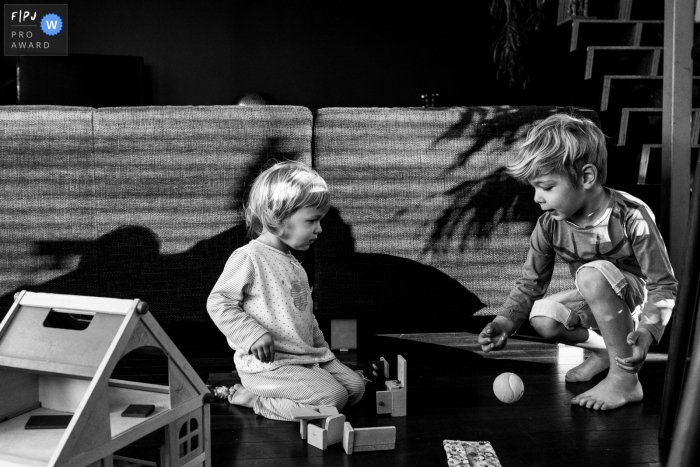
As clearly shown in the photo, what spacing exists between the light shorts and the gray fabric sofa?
33 centimetres

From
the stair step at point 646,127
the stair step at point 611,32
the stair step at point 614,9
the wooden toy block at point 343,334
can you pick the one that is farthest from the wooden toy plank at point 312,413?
the stair step at point 614,9

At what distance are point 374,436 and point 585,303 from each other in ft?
2.69

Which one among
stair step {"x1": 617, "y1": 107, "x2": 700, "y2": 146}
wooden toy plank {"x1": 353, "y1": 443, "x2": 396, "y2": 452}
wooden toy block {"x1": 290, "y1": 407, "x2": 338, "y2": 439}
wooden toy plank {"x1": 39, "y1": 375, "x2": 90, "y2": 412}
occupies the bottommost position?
wooden toy plank {"x1": 353, "y1": 443, "x2": 396, "y2": 452}

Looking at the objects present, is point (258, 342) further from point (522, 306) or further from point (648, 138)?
point (648, 138)

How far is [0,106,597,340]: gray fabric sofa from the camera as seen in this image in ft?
7.07

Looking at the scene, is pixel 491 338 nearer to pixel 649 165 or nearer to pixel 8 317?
pixel 8 317

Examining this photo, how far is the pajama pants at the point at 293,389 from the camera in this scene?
1.63m

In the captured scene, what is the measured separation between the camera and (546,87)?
5699mm

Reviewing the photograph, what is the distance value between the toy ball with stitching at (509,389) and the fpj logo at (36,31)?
4.69 meters

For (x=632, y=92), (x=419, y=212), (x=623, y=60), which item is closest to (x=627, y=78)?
(x=632, y=92)

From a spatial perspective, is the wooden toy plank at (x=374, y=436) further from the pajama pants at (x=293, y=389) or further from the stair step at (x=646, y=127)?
the stair step at (x=646, y=127)

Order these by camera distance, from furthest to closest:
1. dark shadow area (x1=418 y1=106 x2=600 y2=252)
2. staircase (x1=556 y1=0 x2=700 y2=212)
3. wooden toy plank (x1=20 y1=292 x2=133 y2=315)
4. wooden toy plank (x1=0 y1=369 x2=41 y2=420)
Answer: staircase (x1=556 y1=0 x2=700 y2=212)
dark shadow area (x1=418 y1=106 x2=600 y2=252)
wooden toy plank (x1=0 y1=369 x2=41 y2=420)
wooden toy plank (x1=20 y1=292 x2=133 y2=315)

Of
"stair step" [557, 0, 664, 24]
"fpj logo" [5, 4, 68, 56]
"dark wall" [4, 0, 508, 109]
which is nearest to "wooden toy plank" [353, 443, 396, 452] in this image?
"stair step" [557, 0, 664, 24]

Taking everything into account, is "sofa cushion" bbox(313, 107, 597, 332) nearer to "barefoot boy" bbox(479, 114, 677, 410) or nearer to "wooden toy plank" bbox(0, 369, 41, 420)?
"barefoot boy" bbox(479, 114, 677, 410)
